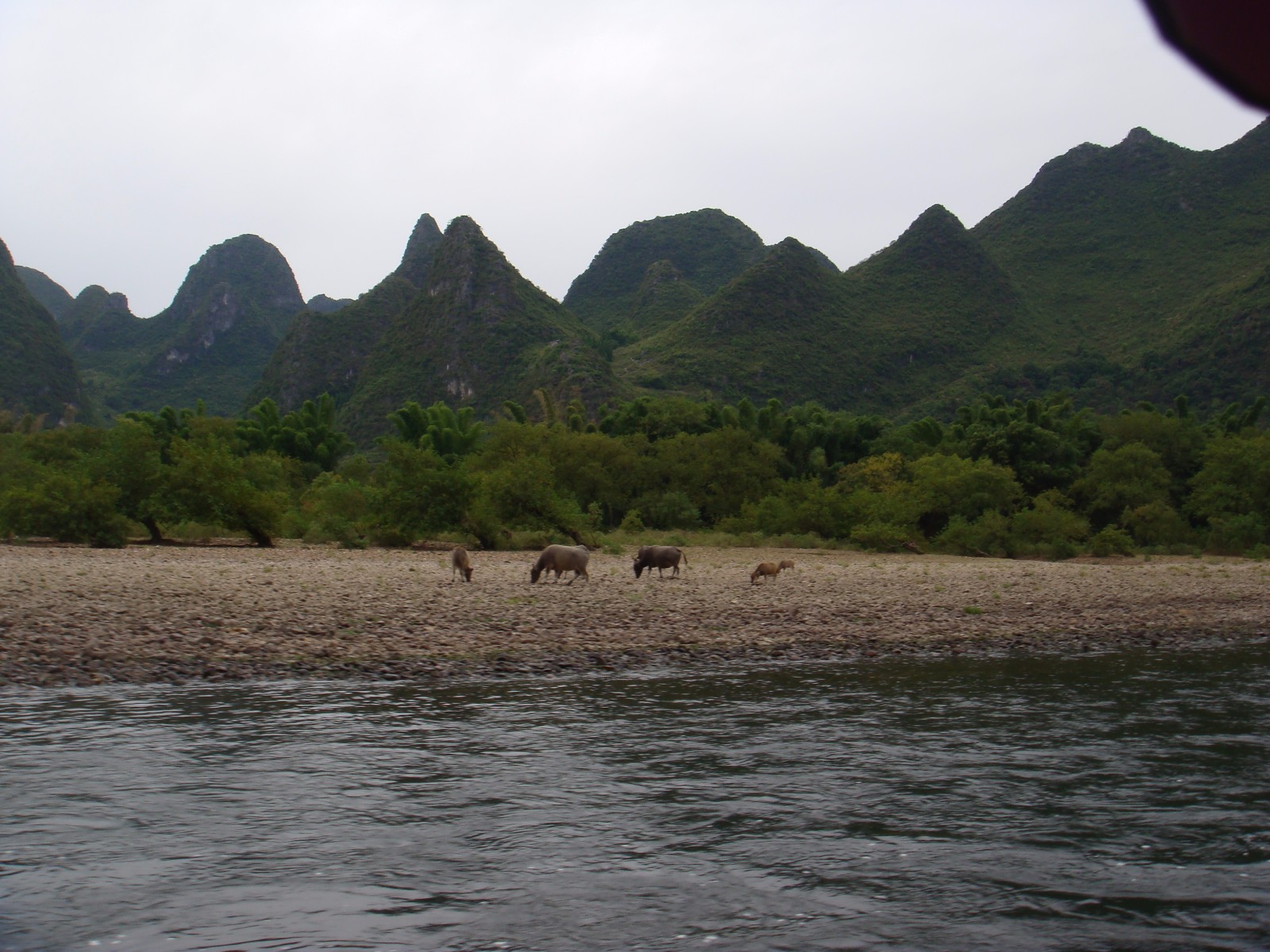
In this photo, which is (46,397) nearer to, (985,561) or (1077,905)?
(985,561)

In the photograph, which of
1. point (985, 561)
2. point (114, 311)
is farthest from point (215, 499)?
point (114, 311)

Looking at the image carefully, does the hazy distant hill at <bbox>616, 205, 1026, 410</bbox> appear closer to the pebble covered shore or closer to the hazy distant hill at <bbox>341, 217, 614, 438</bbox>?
the hazy distant hill at <bbox>341, 217, 614, 438</bbox>

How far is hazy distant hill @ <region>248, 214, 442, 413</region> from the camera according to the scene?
377 feet

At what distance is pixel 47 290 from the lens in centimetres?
18750

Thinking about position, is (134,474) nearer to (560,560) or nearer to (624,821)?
(560,560)

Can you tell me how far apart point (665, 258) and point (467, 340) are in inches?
2370

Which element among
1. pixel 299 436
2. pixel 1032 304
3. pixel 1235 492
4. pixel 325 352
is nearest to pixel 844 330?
pixel 1032 304

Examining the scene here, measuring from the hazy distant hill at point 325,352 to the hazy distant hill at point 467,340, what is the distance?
31.7 ft

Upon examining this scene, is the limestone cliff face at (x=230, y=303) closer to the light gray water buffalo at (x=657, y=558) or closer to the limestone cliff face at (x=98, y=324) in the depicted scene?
the limestone cliff face at (x=98, y=324)

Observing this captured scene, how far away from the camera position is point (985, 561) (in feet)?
104

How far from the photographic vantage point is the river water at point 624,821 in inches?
238

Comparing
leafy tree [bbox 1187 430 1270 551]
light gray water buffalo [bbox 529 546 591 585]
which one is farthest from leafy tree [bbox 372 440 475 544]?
leafy tree [bbox 1187 430 1270 551]

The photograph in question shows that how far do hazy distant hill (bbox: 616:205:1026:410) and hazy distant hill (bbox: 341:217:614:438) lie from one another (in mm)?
8959

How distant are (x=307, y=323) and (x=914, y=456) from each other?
295 ft
